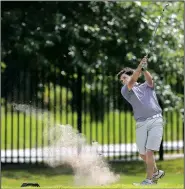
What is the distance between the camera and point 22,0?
16281 millimetres

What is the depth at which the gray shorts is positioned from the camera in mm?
10422

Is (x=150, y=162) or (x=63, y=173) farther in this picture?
(x=63, y=173)

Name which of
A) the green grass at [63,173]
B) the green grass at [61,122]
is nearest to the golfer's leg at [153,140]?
the green grass at [63,173]

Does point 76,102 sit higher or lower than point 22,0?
lower

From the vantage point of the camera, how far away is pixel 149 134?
10.4m

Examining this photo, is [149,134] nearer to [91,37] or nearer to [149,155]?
[149,155]

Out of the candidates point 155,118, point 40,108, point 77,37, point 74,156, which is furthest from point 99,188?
point 40,108

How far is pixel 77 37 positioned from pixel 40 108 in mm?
2240

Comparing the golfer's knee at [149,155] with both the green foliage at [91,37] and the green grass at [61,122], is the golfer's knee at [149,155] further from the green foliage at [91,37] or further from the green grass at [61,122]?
the green grass at [61,122]

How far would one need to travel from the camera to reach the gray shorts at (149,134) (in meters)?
Answer: 10.4

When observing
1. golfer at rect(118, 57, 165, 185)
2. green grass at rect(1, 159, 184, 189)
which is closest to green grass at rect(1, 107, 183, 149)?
green grass at rect(1, 159, 184, 189)

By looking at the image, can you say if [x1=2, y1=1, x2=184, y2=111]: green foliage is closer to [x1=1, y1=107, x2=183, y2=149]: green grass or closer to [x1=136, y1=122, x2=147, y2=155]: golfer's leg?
[x1=1, y1=107, x2=183, y2=149]: green grass

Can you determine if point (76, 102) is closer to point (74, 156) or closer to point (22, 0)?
point (22, 0)

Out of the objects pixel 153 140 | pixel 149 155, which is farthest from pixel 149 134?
pixel 149 155
